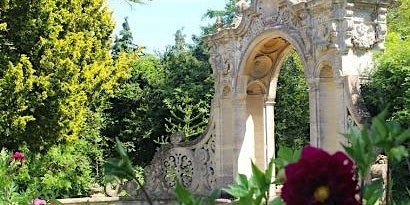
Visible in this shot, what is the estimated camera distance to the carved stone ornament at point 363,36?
10.1 metres

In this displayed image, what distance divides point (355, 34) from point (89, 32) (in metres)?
6.84

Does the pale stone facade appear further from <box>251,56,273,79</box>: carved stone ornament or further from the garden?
the garden

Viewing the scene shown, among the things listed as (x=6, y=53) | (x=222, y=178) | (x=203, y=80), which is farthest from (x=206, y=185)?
(x=203, y=80)

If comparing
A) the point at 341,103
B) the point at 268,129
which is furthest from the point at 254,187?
the point at 268,129

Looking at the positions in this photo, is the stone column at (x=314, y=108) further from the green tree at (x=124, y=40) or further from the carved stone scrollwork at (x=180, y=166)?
the green tree at (x=124, y=40)

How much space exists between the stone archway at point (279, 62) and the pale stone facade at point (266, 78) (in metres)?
0.02

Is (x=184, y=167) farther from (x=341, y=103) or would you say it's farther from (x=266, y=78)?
(x=341, y=103)

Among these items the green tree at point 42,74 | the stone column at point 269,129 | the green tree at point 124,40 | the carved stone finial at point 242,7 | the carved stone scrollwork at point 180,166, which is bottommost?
the carved stone scrollwork at point 180,166

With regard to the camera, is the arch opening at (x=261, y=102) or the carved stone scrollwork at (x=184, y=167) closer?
the arch opening at (x=261, y=102)

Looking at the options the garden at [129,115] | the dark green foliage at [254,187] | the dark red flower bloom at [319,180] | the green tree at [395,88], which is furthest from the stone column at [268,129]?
the dark red flower bloom at [319,180]

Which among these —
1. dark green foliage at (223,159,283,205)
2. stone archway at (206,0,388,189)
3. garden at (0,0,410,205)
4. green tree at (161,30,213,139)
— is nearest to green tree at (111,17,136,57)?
garden at (0,0,410,205)

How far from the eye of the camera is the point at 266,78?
13383 millimetres

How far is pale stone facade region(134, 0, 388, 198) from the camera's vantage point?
10141 millimetres

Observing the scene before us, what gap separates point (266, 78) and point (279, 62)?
43cm
